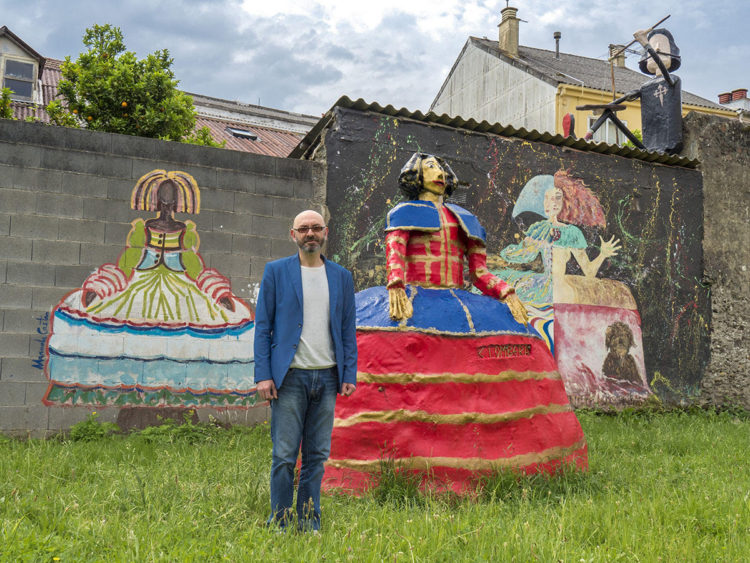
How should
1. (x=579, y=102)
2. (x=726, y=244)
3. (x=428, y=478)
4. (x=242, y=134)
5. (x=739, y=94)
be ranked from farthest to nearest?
(x=739, y=94), (x=242, y=134), (x=579, y=102), (x=726, y=244), (x=428, y=478)

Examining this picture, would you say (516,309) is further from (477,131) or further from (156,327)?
(477,131)

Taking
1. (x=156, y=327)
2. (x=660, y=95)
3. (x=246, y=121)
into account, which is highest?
(x=246, y=121)

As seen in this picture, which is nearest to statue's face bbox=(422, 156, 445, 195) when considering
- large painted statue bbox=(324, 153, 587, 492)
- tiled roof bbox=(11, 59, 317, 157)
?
large painted statue bbox=(324, 153, 587, 492)

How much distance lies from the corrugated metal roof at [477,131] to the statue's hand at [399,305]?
3776 millimetres

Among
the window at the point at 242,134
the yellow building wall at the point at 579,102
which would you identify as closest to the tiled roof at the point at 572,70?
the yellow building wall at the point at 579,102

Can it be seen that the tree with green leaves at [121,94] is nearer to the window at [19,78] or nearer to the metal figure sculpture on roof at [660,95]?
the window at [19,78]

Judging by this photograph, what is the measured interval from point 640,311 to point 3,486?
7.86m

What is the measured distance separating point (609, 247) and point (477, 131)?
2.45 metres

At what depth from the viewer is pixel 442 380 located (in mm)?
4160

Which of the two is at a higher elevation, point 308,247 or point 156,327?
point 308,247

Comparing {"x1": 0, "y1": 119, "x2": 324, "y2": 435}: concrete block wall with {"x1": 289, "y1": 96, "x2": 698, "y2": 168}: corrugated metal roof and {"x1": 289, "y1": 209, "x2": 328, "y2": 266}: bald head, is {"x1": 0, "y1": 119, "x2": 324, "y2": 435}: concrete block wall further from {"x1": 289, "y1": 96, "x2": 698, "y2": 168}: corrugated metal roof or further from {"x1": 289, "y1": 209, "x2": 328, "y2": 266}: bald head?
{"x1": 289, "y1": 209, "x2": 328, "y2": 266}: bald head

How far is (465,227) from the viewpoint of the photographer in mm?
4629

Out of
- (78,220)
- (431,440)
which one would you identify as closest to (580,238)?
(431,440)
